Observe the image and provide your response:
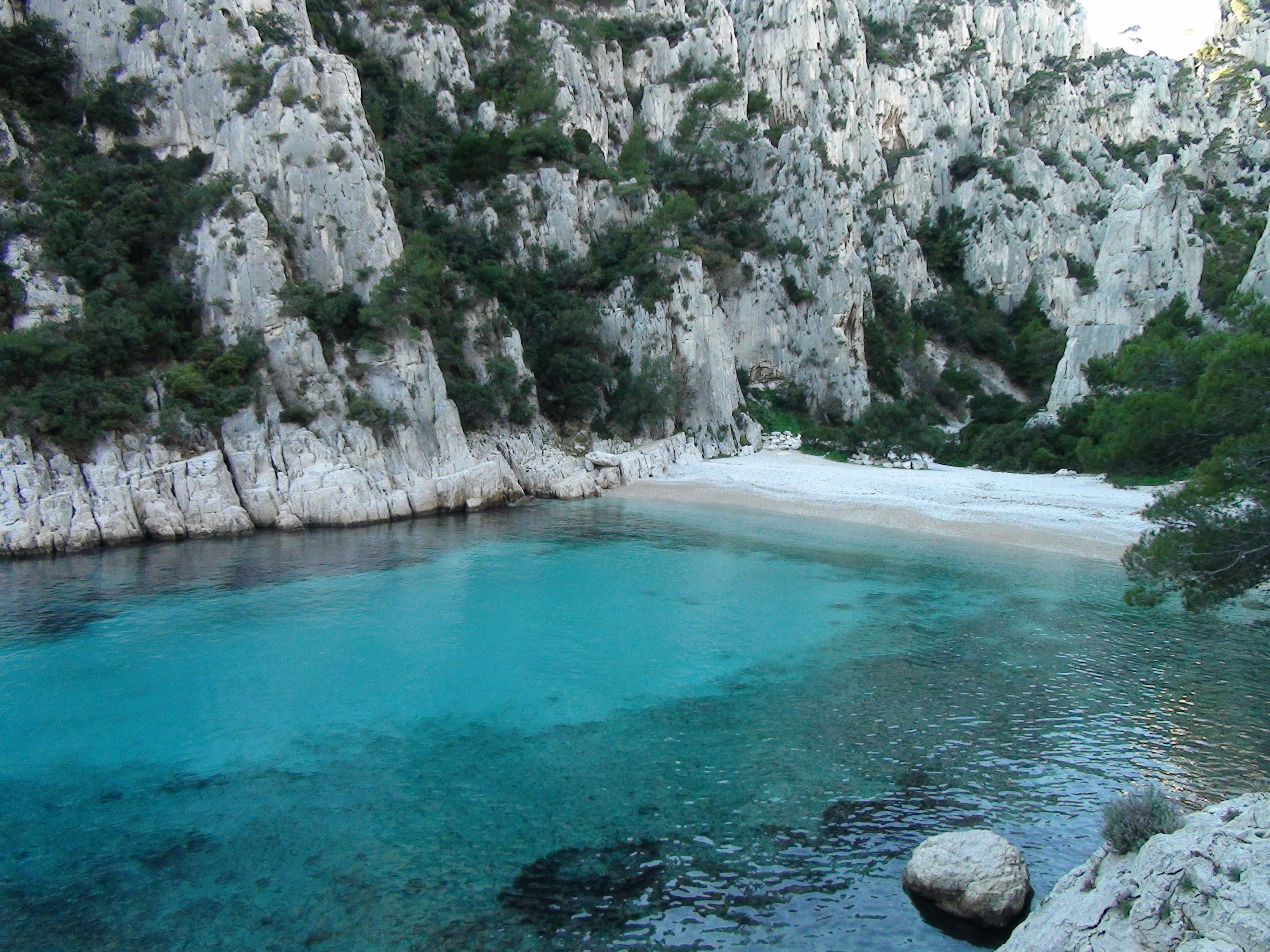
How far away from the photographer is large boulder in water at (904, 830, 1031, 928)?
647cm

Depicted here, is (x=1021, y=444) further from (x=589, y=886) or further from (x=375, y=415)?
(x=589, y=886)

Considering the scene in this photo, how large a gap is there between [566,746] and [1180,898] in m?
7.39

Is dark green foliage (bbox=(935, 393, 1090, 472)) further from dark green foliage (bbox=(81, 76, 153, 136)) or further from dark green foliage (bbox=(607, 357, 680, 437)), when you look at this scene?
dark green foliage (bbox=(81, 76, 153, 136))

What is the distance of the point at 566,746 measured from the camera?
10.3 meters

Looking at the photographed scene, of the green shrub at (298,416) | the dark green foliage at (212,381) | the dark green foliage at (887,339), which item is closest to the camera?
the dark green foliage at (212,381)

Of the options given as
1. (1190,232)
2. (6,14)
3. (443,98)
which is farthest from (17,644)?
(1190,232)

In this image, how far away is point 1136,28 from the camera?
271 feet

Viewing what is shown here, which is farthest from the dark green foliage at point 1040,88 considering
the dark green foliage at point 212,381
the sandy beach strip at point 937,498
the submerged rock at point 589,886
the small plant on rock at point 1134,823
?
the submerged rock at point 589,886

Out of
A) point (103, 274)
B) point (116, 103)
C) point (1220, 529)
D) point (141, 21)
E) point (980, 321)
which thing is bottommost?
point (1220, 529)

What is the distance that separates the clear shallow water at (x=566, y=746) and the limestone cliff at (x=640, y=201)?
8765mm

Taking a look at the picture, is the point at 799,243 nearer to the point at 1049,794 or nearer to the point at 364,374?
the point at 364,374

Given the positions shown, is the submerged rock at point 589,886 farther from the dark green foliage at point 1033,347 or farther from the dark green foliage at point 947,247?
the dark green foliage at point 947,247

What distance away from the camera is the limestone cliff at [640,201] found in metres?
26.7

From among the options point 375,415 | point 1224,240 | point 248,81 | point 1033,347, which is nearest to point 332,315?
point 375,415
